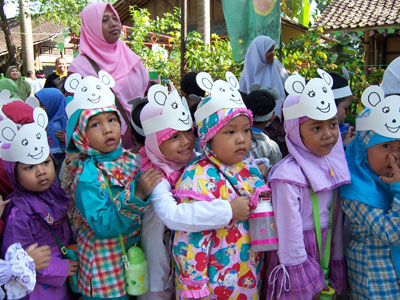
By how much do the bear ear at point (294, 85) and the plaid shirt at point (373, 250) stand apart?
69 centimetres

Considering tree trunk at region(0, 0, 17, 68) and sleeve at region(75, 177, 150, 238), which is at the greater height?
tree trunk at region(0, 0, 17, 68)

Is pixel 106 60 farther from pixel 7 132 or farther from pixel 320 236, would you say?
pixel 320 236

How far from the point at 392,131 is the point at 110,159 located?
5.20ft

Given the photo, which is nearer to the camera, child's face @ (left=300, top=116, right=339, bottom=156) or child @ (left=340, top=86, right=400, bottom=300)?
child @ (left=340, top=86, right=400, bottom=300)

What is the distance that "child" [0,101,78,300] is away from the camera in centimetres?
216

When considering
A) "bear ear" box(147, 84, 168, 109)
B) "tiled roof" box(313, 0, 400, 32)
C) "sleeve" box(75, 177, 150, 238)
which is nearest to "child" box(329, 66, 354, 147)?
"bear ear" box(147, 84, 168, 109)

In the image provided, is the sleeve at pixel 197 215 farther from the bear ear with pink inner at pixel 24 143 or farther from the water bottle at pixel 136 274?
the bear ear with pink inner at pixel 24 143

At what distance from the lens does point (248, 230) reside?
2.22m

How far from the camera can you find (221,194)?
217 cm

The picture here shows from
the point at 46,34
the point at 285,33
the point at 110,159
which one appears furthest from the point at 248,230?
the point at 46,34

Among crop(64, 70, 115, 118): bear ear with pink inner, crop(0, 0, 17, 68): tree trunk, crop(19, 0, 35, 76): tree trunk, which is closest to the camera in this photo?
crop(64, 70, 115, 118): bear ear with pink inner

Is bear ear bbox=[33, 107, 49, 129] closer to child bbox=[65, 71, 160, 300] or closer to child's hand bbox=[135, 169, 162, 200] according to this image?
child bbox=[65, 71, 160, 300]

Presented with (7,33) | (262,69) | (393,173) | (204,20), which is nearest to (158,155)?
(393,173)

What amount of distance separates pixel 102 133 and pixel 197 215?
747 millimetres
